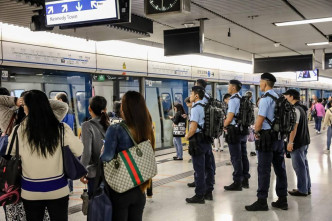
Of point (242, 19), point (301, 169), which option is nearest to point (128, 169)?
point (301, 169)

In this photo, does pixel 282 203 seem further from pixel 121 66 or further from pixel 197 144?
pixel 121 66

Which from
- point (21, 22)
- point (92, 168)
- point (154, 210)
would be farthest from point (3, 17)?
point (154, 210)

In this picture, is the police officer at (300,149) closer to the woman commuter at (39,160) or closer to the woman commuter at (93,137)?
the woman commuter at (93,137)

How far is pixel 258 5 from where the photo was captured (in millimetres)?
6207

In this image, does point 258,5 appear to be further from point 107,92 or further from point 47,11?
point 107,92

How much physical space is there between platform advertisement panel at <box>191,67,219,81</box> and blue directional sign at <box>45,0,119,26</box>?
787cm

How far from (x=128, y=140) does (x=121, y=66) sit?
665 cm

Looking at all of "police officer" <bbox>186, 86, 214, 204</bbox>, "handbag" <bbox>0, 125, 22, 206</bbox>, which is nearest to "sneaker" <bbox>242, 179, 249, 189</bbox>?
"police officer" <bbox>186, 86, 214, 204</bbox>

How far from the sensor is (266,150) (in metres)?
4.77

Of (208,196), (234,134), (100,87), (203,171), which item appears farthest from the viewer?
(100,87)

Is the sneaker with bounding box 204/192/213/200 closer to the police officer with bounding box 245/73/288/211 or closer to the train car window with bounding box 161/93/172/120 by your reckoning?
the police officer with bounding box 245/73/288/211

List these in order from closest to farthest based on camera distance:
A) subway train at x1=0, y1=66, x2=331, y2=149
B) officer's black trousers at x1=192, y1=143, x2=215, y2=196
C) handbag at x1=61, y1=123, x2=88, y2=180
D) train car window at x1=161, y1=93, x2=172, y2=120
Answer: handbag at x1=61, y1=123, x2=88, y2=180 → officer's black trousers at x1=192, y1=143, x2=215, y2=196 → subway train at x1=0, y1=66, x2=331, y2=149 → train car window at x1=161, y1=93, x2=172, y2=120

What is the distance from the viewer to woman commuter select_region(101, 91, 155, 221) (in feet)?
8.77

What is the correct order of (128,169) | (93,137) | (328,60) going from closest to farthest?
1. (128,169)
2. (93,137)
3. (328,60)
